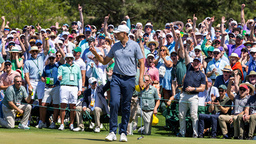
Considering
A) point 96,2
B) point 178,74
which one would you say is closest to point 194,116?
point 178,74

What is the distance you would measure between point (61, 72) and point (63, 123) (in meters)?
1.50

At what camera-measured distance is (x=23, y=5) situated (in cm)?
2953

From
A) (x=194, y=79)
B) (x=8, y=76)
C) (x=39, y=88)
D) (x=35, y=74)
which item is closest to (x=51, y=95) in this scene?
(x=39, y=88)

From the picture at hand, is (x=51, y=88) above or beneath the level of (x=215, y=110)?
above

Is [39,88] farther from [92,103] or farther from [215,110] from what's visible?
[215,110]

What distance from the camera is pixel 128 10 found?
27781 mm

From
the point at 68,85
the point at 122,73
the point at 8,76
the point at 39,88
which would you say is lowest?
the point at 39,88

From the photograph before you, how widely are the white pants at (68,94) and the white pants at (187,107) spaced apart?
316cm

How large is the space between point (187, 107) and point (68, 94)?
3.50 m

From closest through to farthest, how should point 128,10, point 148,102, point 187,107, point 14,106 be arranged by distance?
1. point 187,107
2. point 148,102
3. point 14,106
4. point 128,10

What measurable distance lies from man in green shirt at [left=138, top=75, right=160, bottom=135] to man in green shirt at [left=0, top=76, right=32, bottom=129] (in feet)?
10.9

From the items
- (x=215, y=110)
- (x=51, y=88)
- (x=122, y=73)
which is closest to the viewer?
(x=122, y=73)

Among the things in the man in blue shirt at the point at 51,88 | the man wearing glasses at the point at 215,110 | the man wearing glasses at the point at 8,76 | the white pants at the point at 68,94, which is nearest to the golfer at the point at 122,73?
the man wearing glasses at the point at 215,110

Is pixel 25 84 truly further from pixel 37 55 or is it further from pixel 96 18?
pixel 96 18
